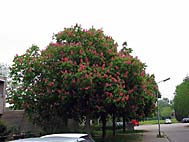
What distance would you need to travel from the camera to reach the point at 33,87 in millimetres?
19062

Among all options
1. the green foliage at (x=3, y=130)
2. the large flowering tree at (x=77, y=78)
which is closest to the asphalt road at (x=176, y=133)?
the large flowering tree at (x=77, y=78)

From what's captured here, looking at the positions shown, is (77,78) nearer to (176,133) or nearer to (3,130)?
(3,130)

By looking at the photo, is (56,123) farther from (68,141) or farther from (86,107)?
(68,141)

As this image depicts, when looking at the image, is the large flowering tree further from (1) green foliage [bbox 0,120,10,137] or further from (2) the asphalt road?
(2) the asphalt road

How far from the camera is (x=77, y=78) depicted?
659 inches

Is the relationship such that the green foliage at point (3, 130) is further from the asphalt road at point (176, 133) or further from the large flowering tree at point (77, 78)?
the asphalt road at point (176, 133)

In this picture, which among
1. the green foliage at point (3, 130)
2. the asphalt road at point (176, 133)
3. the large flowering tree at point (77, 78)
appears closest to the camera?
the large flowering tree at point (77, 78)

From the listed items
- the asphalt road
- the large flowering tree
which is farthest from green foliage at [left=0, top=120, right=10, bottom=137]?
the asphalt road

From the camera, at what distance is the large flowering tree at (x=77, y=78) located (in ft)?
56.0

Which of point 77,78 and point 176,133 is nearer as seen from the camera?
point 77,78

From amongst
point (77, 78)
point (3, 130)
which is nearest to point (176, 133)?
point (3, 130)

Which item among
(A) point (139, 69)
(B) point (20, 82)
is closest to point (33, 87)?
(B) point (20, 82)

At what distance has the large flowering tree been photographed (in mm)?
17062

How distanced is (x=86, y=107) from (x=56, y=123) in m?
4.50
